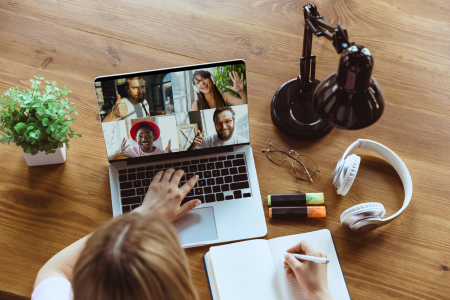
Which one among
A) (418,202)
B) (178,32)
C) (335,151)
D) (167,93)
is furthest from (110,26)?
(418,202)

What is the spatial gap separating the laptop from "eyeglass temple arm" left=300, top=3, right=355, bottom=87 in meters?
0.15

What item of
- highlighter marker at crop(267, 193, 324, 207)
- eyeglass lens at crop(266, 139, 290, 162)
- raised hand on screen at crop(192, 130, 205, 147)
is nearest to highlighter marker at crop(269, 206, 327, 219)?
highlighter marker at crop(267, 193, 324, 207)

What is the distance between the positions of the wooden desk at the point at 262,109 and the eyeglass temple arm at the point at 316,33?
163 millimetres

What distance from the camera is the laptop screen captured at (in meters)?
0.90

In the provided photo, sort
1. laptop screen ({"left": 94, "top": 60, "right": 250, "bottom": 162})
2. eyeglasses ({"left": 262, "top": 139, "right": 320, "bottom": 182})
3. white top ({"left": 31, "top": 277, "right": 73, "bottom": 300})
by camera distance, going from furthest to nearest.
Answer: eyeglasses ({"left": 262, "top": 139, "right": 320, "bottom": 182}) < laptop screen ({"left": 94, "top": 60, "right": 250, "bottom": 162}) < white top ({"left": 31, "top": 277, "right": 73, "bottom": 300})

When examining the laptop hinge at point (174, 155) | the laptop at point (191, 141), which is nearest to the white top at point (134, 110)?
the laptop at point (191, 141)

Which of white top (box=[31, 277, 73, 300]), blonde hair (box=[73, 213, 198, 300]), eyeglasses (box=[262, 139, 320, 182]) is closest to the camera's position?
blonde hair (box=[73, 213, 198, 300])

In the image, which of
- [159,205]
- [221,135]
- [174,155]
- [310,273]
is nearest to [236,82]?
[221,135]

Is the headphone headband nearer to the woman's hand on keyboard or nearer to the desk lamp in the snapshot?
the desk lamp

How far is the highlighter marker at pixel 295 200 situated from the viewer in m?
0.95

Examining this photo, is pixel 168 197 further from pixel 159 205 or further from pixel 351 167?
pixel 351 167

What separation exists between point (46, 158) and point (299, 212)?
25.6 inches

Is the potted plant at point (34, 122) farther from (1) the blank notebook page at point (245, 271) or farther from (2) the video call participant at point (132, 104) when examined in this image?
(1) the blank notebook page at point (245, 271)

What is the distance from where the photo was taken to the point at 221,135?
3.18 feet
